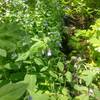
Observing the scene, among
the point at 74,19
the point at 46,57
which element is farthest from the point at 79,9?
the point at 46,57

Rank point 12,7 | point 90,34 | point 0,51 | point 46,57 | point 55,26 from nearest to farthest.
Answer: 1. point 0,51
2. point 46,57
3. point 90,34
4. point 55,26
5. point 12,7

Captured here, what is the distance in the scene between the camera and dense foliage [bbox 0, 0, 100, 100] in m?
0.95

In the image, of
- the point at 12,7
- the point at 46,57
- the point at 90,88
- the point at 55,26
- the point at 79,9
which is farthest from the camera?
the point at 79,9

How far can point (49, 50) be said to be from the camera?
8.96 feet

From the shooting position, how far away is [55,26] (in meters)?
4.46

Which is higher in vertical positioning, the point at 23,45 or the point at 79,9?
the point at 79,9

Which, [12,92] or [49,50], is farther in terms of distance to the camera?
[49,50]

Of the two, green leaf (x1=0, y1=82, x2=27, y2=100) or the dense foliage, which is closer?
green leaf (x1=0, y1=82, x2=27, y2=100)

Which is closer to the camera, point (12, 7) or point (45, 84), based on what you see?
point (45, 84)

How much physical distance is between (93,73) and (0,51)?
159 cm

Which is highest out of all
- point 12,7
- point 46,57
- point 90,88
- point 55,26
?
point 12,7

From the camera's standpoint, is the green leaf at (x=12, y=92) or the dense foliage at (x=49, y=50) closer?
the green leaf at (x=12, y=92)

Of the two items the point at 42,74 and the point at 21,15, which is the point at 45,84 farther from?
the point at 21,15

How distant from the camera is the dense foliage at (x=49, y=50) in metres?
0.95
